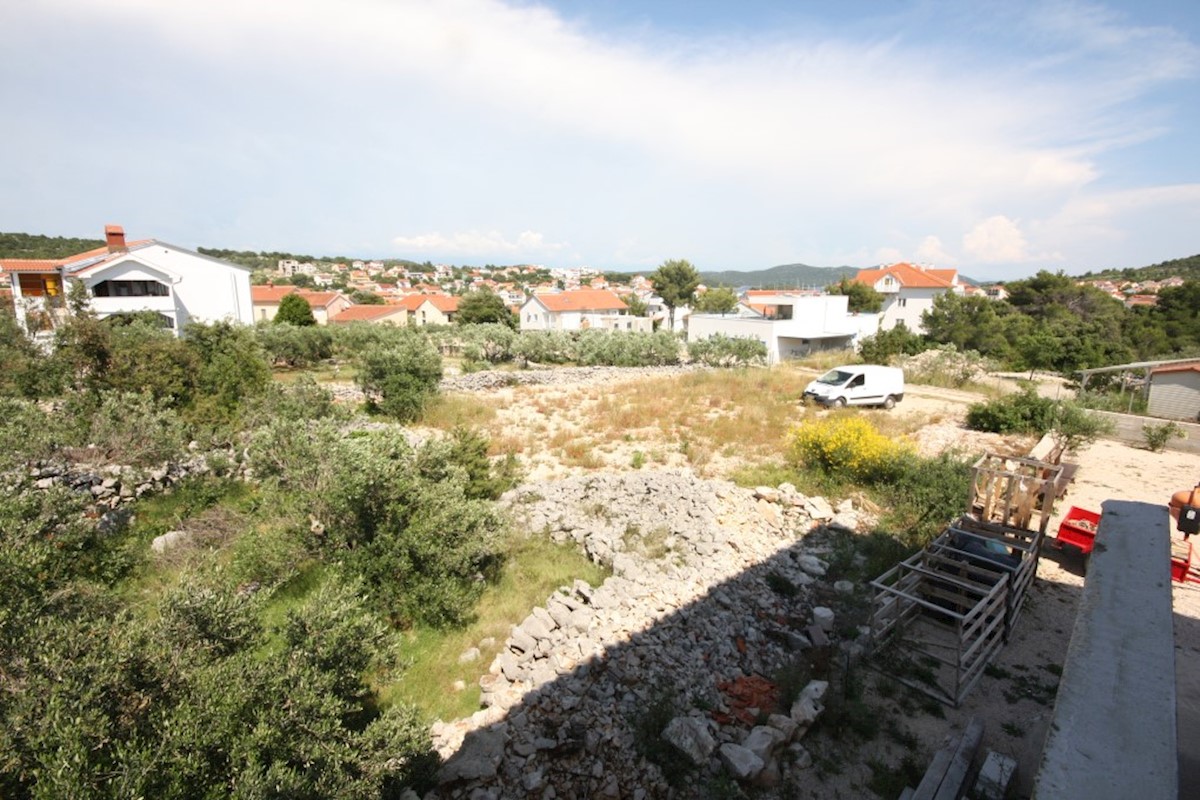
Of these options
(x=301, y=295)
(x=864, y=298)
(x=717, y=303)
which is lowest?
(x=717, y=303)

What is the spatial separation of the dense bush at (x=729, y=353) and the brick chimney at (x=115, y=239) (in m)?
36.8

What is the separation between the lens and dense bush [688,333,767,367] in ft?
112

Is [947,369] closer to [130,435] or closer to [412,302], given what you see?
[130,435]

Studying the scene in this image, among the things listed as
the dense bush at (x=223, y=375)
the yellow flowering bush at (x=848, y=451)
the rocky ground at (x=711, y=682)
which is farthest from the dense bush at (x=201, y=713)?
the dense bush at (x=223, y=375)

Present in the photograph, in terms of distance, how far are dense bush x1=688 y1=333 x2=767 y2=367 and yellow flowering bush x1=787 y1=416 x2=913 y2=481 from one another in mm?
21215

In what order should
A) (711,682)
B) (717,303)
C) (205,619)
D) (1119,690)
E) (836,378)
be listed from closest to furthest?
(1119,690)
(205,619)
(711,682)
(836,378)
(717,303)

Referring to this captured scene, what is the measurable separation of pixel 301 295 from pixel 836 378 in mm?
55292

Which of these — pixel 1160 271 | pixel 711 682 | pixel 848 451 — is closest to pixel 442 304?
pixel 848 451

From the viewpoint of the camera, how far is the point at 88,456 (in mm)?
10102

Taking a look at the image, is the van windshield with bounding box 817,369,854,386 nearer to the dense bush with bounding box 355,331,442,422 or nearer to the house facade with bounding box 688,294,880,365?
the dense bush with bounding box 355,331,442,422

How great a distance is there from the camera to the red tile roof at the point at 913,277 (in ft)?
190

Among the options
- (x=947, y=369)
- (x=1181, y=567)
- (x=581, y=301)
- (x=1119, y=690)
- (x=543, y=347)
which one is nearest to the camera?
(x=1119, y=690)

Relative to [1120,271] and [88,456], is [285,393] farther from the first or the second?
[1120,271]

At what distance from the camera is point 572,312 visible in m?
60.6
